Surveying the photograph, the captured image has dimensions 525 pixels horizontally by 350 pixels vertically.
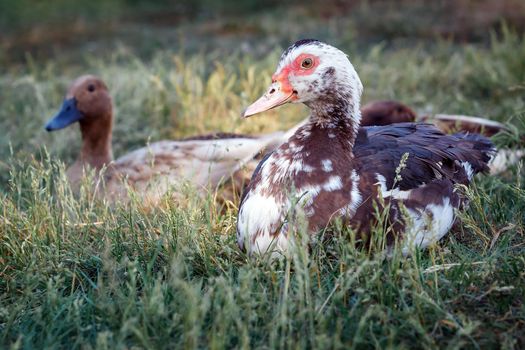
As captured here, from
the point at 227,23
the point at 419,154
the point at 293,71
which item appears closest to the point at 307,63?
the point at 293,71

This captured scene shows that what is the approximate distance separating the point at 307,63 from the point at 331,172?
0.55m

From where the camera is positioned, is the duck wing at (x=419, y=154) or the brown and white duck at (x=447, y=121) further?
the brown and white duck at (x=447, y=121)

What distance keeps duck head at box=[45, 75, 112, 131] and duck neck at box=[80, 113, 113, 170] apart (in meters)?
0.01

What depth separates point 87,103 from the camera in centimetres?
557

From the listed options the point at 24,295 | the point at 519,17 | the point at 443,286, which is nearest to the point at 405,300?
the point at 443,286

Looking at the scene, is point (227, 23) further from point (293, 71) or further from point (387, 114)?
point (293, 71)

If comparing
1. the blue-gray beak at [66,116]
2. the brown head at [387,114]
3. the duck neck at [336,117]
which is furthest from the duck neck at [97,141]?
the duck neck at [336,117]

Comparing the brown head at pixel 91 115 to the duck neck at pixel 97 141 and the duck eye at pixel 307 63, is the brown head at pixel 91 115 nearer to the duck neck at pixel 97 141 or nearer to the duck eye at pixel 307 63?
the duck neck at pixel 97 141

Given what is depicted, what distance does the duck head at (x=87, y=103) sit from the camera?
18.1ft

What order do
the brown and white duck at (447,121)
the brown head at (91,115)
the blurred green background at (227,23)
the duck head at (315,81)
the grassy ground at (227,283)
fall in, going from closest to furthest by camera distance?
1. the grassy ground at (227,283)
2. the duck head at (315,81)
3. the brown and white duck at (447,121)
4. the brown head at (91,115)
5. the blurred green background at (227,23)

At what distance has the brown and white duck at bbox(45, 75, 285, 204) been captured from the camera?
489 cm

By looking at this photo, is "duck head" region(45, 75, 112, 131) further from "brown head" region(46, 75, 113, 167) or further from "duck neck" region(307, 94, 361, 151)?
"duck neck" region(307, 94, 361, 151)

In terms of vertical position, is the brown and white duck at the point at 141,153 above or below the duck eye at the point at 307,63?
below

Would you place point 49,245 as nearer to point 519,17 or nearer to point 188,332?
point 188,332
